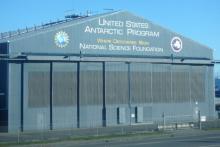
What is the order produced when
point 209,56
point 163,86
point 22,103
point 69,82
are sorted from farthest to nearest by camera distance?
point 209,56 → point 163,86 → point 69,82 → point 22,103

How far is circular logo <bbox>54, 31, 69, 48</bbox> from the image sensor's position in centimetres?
6088

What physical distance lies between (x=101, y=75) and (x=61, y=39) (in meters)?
6.80

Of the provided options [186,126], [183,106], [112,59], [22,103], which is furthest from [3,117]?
[183,106]

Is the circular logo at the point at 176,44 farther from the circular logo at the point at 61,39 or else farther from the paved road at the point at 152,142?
the paved road at the point at 152,142

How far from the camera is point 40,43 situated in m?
59.4

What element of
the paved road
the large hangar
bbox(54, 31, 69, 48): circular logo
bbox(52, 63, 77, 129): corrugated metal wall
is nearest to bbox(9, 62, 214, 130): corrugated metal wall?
bbox(52, 63, 77, 129): corrugated metal wall

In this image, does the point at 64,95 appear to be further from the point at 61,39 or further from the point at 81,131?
the point at 81,131

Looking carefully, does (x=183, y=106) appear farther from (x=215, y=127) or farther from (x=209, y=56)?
(x=215, y=127)

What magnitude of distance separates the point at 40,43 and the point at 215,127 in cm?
2096

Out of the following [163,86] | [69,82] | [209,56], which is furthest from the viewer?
[209,56]

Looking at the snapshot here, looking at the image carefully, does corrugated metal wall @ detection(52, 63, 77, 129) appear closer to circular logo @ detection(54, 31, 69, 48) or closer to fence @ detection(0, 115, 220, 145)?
fence @ detection(0, 115, 220, 145)

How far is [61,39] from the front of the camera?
2411 inches

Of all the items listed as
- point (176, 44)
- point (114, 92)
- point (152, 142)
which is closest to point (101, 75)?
point (114, 92)

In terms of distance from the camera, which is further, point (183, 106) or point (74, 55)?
point (183, 106)
